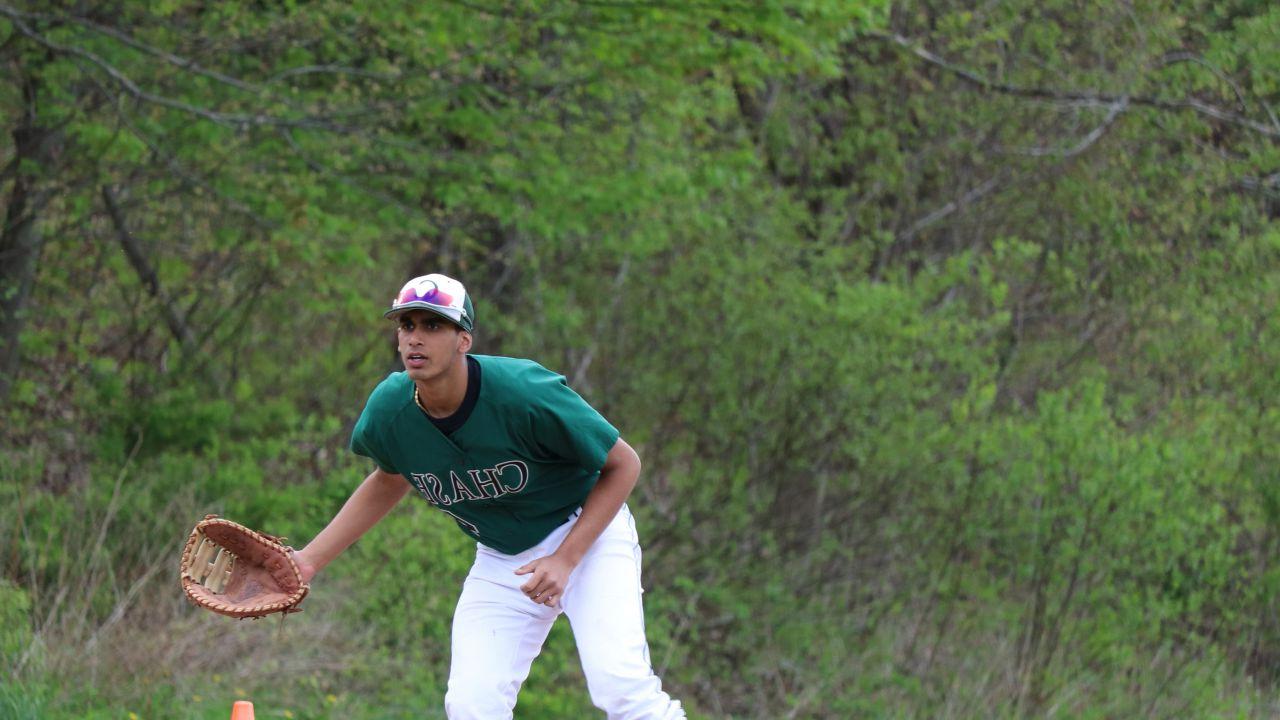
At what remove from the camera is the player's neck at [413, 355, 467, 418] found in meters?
4.88

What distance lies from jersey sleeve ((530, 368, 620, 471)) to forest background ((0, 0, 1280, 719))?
13.6ft

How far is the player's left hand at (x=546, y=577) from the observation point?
16.0 feet

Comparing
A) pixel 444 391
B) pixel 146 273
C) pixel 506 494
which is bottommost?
pixel 146 273

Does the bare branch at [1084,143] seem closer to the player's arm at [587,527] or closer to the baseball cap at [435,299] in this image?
the player's arm at [587,527]

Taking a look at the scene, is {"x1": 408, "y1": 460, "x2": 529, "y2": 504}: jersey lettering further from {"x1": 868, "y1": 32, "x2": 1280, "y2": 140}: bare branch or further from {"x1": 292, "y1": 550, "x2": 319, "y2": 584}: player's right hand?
{"x1": 868, "y1": 32, "x2": 1280, "y2": 140}: bare branch

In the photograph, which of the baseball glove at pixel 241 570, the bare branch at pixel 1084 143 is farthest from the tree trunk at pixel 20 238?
the bare branch at pixel 1084 143

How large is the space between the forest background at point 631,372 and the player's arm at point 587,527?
4.08m

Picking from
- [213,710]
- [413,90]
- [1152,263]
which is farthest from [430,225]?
[1152,263]

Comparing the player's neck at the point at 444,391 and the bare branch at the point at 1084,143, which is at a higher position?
the player's neck at the point at 444,391

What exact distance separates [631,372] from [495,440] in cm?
790

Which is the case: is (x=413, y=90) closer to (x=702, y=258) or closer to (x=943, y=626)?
(x=702, y=258)

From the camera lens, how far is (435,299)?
4.74m

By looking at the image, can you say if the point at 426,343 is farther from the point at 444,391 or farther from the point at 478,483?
the point at 478,483

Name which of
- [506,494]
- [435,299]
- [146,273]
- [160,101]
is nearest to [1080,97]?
[146,273]
